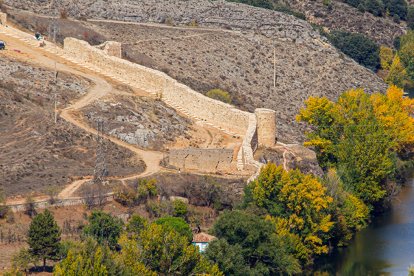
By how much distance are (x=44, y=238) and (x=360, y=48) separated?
7242cm

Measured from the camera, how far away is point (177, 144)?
81.4 meters

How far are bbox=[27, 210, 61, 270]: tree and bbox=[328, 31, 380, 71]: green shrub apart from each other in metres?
69.6

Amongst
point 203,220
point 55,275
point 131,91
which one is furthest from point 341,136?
point 55,275

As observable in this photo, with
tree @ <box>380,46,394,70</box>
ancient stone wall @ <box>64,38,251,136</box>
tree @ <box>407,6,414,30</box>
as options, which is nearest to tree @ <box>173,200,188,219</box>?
ancient stone wall @ <box>64,38,251,136</box>

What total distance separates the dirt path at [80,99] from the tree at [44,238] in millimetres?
5456

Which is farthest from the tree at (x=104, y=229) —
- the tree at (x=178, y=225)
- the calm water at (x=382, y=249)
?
the calm water at (x=382, y=249)

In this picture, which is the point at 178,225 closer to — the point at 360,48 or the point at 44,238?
the point at 44,238

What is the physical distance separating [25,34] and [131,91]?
10.3 meters

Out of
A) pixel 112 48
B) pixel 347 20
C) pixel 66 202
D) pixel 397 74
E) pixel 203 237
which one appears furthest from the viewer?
pixel 347 20

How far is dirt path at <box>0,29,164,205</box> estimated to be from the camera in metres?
75.4

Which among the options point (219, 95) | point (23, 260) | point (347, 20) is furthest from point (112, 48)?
point (347, 20)

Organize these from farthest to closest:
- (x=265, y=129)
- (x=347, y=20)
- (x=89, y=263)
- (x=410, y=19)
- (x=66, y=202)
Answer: (x=410, y=19), (x=347, y=20), (x=265, y=129), (x=66, y=202), (x=89, y=263)

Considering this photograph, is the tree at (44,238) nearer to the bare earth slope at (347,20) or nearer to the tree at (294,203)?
→ the tree at (294,203)

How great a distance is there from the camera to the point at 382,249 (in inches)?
3125
